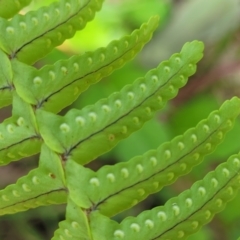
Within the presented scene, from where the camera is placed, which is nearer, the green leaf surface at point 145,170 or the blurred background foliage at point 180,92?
the green leaf surface at point 145,170

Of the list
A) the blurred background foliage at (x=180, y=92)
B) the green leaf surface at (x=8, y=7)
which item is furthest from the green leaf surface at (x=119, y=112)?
the blurred background foliage at (x=180, y=92)

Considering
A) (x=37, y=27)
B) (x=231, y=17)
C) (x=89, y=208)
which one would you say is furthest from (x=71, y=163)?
(x=231, y=17)

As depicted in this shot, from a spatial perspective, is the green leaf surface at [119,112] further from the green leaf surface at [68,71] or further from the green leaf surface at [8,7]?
the green leaf surface at [8,7]

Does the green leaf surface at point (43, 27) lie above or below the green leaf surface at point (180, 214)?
above

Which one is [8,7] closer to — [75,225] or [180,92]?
[75,225]

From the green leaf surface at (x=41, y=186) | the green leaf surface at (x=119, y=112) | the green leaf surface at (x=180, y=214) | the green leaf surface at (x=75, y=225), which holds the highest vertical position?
the green leaf surface at (x=119, y=112)

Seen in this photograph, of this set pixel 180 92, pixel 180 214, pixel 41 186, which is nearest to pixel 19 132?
pixel 41 186

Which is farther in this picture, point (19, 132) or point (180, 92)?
point (180, 92)
